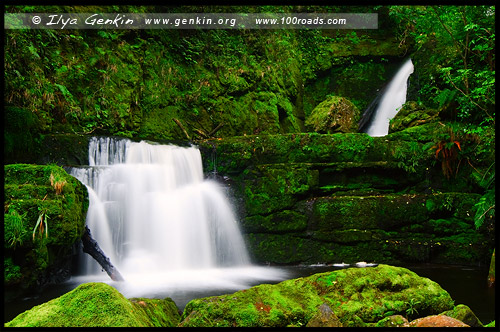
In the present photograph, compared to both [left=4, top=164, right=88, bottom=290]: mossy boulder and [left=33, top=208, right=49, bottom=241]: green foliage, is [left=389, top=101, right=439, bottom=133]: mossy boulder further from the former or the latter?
[left=33, top=208, right=49, bottom=241]: green foliage

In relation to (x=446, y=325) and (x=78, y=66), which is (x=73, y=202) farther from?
(x=78, y=66)

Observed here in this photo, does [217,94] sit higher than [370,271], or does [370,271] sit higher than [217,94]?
[217,94]

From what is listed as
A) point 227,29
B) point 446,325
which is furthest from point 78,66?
point 446,325

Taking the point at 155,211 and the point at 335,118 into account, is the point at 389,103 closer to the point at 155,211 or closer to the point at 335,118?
the point at 335,118

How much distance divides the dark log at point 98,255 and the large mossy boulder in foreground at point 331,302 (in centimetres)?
295

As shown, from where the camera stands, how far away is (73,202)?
5.54 meters

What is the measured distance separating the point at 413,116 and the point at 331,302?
26.6 feet

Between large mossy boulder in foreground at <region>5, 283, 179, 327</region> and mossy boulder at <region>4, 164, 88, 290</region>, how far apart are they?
7.25 ft

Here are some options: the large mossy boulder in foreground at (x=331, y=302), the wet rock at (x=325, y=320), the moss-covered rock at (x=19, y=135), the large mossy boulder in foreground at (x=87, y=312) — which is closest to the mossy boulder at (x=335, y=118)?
the large mossy boulder in foreground at (x=331, y=302)

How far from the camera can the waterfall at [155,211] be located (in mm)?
6887

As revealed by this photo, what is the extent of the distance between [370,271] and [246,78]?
10.5 metres

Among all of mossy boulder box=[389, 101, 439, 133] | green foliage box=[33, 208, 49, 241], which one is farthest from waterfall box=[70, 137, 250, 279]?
mossy boulder box=[389, 101, 439, 133]

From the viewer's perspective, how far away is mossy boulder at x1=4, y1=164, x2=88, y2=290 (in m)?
4.81

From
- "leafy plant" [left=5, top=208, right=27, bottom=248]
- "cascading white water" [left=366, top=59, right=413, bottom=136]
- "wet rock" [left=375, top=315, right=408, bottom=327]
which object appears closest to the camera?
"wet rock" [left=375, top=315, right=408, bottom=327]
